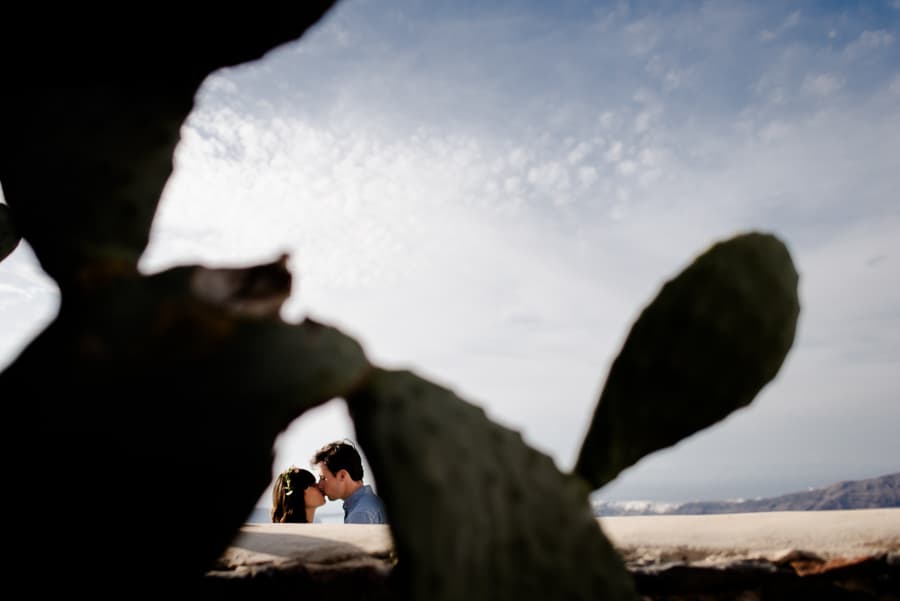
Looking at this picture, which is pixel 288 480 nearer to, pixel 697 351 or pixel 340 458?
pixel 340 458

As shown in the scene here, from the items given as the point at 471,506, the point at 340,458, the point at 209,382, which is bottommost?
the point at 471,506

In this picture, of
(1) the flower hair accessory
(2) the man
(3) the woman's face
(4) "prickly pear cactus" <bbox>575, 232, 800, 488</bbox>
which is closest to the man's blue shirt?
(2) the man

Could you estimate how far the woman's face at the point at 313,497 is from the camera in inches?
110

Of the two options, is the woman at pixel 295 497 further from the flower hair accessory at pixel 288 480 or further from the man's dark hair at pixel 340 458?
the man's dark hair at pixel 340 458

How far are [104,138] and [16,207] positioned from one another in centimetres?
13

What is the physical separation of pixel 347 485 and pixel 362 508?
158 millimetres

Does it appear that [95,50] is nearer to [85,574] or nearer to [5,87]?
[5,87]

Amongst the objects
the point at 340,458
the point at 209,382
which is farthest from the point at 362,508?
the point at 209,382

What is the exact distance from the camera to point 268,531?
66.9 inches

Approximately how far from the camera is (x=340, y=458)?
2982mm

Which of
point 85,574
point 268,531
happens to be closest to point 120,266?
point 85,574

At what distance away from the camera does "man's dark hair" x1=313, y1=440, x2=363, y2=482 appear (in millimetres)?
2957

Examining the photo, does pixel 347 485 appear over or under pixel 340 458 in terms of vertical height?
under

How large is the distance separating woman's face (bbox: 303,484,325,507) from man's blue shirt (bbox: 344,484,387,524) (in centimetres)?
12
